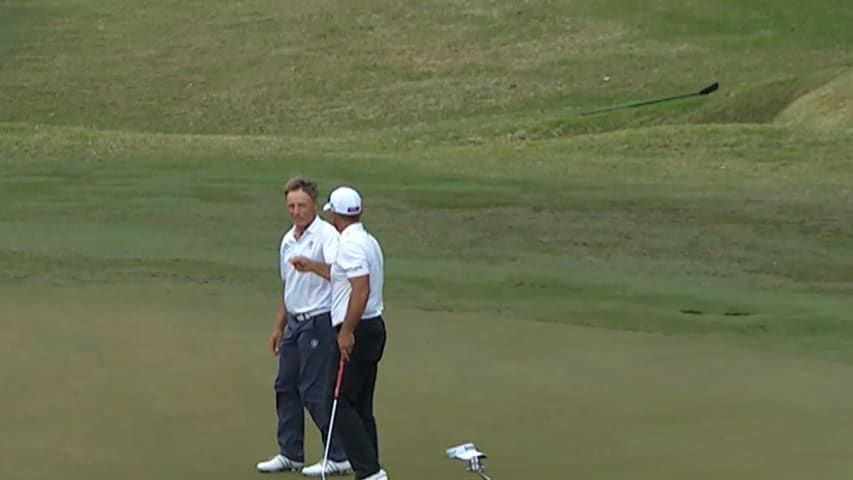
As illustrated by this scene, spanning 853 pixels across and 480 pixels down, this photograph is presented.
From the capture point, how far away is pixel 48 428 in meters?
10.8

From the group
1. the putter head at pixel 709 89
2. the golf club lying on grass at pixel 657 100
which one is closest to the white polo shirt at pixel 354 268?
the golf club lying on grass at pixel 657 100

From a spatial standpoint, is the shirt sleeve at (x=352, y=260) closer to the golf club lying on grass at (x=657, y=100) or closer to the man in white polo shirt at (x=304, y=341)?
the man in white polo shirt at (x=304, y=341)

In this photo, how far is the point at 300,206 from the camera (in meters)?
9.81

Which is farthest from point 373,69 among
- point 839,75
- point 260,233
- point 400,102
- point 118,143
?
point 260,233

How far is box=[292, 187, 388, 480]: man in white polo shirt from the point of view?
9172mm

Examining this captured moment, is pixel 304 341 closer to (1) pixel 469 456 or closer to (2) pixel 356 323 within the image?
(2) pixel 356 323

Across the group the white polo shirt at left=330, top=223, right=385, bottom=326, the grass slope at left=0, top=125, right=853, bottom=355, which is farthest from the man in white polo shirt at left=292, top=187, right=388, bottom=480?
the grass slope at left=0, top=125, right=853, bottom=355

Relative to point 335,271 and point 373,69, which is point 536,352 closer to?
point 335,271

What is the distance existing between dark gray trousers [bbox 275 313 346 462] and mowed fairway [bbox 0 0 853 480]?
354 millimetres

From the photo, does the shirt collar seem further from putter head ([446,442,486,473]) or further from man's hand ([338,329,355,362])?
putter head ([446,442,486,473])

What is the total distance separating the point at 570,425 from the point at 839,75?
78.5 ft

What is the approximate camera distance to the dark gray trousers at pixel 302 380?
387 inches

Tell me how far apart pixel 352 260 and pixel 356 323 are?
13.1 inches

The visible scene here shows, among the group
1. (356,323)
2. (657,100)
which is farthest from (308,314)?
(657,100)
